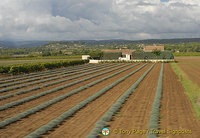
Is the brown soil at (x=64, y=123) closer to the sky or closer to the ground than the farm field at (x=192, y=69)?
closer to the sky

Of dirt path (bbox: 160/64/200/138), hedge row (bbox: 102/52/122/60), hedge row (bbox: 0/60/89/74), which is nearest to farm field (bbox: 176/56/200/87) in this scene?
dirt path (bbox: 160/64/200/138)

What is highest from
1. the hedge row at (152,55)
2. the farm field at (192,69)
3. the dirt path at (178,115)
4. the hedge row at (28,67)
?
the hedge row at (152,55)

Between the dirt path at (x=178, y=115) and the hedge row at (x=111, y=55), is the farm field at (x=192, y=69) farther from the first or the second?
the hedge row at (x=111, y=55)

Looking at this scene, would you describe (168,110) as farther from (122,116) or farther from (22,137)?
(22,137)

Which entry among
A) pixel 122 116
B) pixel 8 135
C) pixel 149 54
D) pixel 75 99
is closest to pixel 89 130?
pixel 122 116

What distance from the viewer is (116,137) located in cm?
809

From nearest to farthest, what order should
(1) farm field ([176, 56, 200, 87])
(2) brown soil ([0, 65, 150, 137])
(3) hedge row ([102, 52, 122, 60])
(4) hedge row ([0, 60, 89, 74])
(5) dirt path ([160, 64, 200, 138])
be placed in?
1. (2) brown soil ([0, 65, 150, 137])
2. (5) dirt path ([160, 64, 200, 138])
3. (1) farm field ([176, 56, 200, 87])
4. (4) hedge row ([0, 60, 89, 74])
5. (3) hedge row ([102, 52, 122, 60])

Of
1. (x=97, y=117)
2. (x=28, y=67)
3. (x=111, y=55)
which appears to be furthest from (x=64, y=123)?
(x=111, y=55)

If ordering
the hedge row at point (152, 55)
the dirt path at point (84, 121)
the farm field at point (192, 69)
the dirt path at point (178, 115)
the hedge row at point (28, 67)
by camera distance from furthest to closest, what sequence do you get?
1. the hedge row at point (152, 55)
2. the hedge row at point (28, 67)
3. the farm field at point (192, 69)
4. the dirt path at point (178, 115)
5. the dirt path at point (84, 121)

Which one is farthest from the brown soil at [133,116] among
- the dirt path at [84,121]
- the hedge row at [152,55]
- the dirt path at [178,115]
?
the hedge row at [152,55]

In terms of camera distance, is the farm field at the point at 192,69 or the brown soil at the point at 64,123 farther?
the farm field at the point at 192,69

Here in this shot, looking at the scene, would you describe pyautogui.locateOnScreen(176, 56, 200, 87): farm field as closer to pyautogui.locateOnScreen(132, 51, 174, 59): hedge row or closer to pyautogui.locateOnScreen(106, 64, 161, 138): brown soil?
pyautogui.locateOnScreen(106, 64, 161, 138): brown soil

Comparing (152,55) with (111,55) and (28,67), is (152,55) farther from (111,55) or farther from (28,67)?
(28,67)

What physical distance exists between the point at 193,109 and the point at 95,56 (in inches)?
2680
